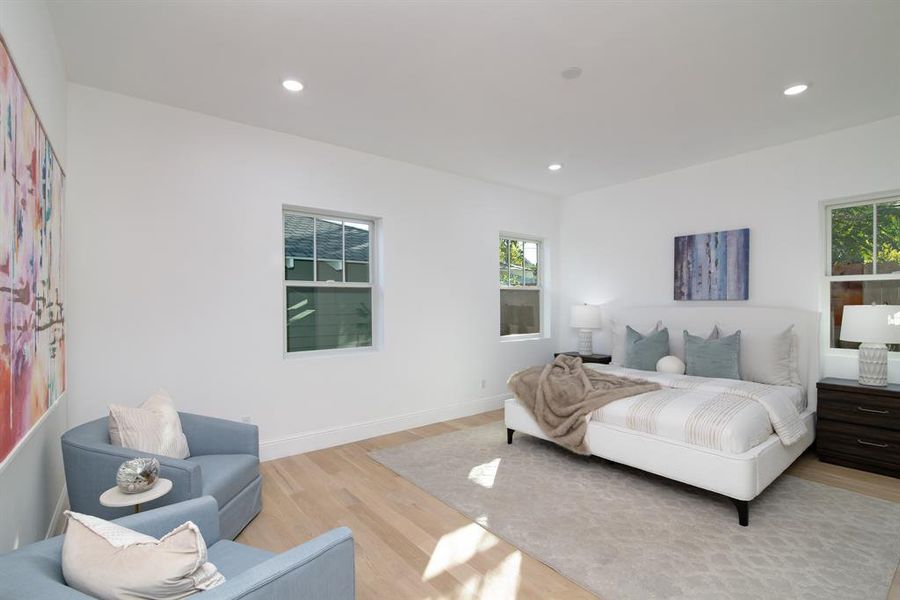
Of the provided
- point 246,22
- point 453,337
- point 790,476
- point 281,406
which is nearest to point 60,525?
point 281,406

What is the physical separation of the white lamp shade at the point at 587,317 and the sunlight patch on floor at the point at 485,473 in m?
2.35

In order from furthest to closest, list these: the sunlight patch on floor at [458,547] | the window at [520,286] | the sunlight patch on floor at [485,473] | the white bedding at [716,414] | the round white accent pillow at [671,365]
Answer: the window at [520,286]
the round white accent pillow at [671,365]
the sunlight patch on floor at [485,473]
the white bedding at [716,414]
the sunlight patch on floor at [458,547]

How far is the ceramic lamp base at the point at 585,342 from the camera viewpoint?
5.45m

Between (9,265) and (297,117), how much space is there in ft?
7.58

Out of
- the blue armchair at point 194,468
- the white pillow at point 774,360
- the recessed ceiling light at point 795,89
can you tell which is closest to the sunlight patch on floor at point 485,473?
the blue armchair at point 194,468

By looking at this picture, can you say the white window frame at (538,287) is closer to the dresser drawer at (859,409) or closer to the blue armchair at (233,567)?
the dresser drawer at (859,409)

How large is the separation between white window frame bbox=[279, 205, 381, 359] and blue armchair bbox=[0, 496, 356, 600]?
7.52ft

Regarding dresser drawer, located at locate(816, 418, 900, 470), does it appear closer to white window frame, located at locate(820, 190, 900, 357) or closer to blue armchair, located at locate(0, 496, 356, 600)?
white window frame, located at locate(820, 190, 900, 357)

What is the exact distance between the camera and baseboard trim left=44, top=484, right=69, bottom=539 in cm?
224

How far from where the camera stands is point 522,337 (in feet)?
18.8

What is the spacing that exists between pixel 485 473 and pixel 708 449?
4.96 feet

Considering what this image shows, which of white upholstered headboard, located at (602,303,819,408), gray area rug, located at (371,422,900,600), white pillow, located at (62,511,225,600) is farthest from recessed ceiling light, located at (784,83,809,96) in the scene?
white pillow, located at (62,511,225,600)

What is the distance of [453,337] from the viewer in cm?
489

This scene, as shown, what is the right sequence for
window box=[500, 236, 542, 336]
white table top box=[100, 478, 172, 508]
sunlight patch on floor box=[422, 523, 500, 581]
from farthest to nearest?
1. window box=[500, 236, 542, 336]
2. sunlight patch on floor box=[422, 523, 500, 581]
3. white table top box=[100, 478, 172, 508]
